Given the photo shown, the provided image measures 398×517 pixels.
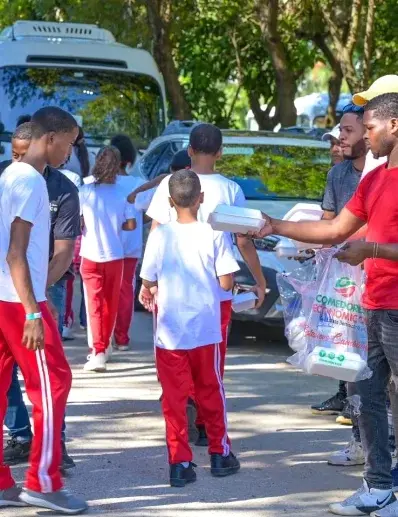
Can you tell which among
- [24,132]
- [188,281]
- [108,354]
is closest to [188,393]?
[188,281]

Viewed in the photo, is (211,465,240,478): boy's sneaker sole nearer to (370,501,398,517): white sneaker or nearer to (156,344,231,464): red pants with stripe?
(156,344,231,464): red pants with stripe

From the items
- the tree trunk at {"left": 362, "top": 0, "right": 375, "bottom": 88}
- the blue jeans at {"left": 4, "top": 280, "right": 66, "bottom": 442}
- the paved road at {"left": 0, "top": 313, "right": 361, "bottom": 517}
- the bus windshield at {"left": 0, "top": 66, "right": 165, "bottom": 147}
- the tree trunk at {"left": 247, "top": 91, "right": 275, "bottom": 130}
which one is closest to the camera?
the paved road at {"left": 0, "top": 313, "right": 361, "bottom": 517}

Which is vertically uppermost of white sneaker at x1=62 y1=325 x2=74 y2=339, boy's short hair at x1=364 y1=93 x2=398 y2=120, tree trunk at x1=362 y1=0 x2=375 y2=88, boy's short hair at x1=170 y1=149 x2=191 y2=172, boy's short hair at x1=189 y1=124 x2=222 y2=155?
tree trunk at x1=362 y1=0 x2=375 y2=88

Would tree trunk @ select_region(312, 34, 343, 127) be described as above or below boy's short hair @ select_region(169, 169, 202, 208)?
above

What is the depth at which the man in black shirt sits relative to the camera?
6.56 metres

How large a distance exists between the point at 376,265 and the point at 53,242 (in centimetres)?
184

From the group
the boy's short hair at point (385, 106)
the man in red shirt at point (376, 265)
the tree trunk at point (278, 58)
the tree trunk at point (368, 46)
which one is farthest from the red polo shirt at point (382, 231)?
the tree trunk at point (278, 58)

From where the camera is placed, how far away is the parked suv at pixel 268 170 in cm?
1044

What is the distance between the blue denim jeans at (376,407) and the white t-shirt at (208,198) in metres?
1.31

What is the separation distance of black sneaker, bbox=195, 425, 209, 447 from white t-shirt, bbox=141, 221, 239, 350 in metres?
1.05

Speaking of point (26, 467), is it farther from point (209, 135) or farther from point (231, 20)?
point (231, 20)

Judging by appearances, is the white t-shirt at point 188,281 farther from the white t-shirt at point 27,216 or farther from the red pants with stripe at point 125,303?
the red pants with stripe at point 125,303

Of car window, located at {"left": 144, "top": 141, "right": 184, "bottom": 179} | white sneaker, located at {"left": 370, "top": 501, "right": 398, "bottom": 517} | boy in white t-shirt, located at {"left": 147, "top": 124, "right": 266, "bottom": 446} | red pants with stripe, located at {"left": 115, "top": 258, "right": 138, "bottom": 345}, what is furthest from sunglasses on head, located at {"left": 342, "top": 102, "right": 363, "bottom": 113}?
car window, located at {"left": 144, "top": 141, "right": 184, "bottom": 179}

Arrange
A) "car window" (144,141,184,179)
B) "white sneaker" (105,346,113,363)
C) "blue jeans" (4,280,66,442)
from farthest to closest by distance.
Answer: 1. "car window" (144,141,184,179)
2. "white sneaker" (105,346,113,363)
3. "blue jeans" (4,280,66,442)
